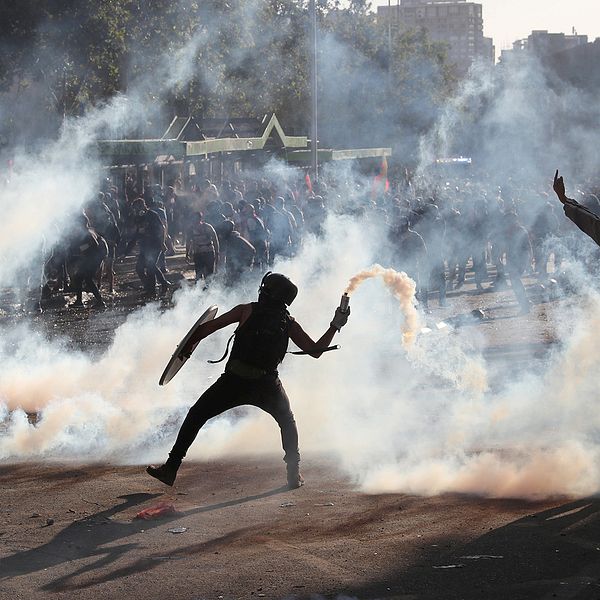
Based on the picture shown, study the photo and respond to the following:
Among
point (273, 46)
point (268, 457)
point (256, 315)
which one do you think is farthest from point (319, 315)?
point (273, 46)

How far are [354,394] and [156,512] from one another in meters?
3.68

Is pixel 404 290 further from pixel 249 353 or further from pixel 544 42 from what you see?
pixel 544 42

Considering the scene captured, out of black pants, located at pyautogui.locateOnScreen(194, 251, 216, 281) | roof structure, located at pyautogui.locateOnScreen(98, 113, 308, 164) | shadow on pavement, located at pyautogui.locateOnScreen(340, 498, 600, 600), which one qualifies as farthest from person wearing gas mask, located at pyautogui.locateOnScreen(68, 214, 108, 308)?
shadow on pavement, located at pyautogui.locateOnScreen(340, 498, 600, 600)

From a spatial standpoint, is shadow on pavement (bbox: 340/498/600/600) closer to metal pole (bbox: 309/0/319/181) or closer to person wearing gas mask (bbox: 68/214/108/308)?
person wearing gas mask (bbox: 68/214/108/308)

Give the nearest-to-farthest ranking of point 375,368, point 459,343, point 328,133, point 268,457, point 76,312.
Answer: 1. point 268,457
2. point 375,368
3. point 459,343
4. point 76,312
5. point 328,133

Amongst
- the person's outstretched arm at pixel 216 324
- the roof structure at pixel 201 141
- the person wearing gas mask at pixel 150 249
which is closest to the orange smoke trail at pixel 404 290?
the person's outstretched arm at pixel 216 324

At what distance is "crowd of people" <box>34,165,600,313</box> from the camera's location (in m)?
18.2

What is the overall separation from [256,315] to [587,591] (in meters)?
2.84

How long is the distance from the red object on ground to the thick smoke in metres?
1.36

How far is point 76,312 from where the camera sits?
1800 centimetres

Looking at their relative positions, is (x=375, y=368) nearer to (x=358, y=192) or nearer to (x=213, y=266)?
(x=213, y=266)

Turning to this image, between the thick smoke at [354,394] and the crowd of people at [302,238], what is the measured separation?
606mm

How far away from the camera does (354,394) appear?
10.3m

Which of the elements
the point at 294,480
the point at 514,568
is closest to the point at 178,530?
the point at 294,480
